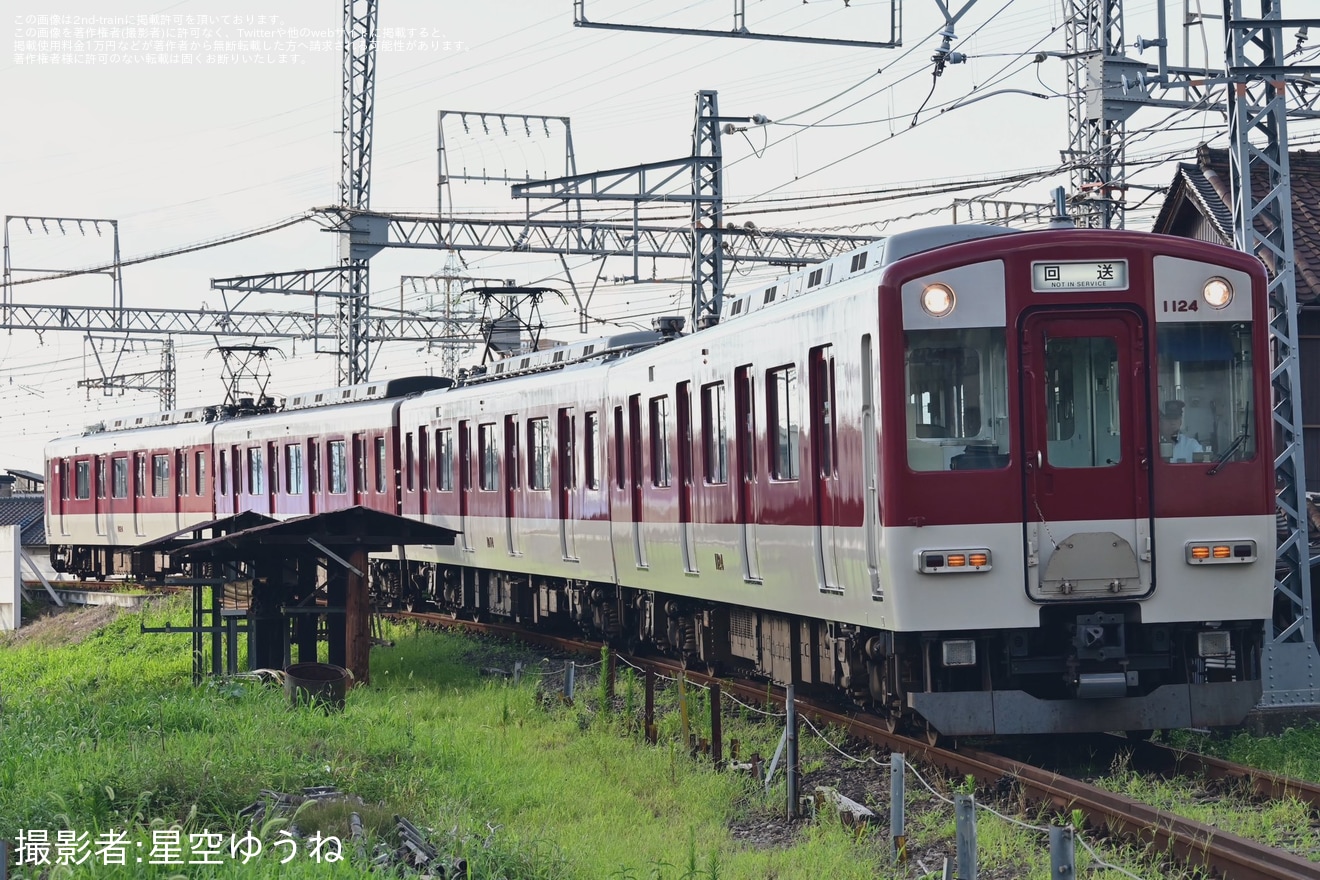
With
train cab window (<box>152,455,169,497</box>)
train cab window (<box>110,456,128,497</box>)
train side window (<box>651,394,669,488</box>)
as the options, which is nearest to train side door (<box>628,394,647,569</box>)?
train side window (<box>651,394,669,488</box>)

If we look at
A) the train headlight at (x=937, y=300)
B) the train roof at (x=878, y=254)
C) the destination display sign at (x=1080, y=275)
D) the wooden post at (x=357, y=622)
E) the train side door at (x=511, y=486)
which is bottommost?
the wooden post at (x=357, y=622)

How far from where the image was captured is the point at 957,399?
9.93 m

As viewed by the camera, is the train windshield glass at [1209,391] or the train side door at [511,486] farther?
the train side door at [511,486]

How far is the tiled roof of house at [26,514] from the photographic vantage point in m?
43.6

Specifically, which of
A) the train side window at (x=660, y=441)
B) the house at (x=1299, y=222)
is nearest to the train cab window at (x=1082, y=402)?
the train side window at (x=660, y=441)

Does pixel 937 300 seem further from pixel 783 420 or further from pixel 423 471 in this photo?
pixel 423 471

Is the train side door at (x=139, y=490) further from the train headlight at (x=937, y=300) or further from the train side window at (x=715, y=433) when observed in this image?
the train headlight at (x=937, y=300)

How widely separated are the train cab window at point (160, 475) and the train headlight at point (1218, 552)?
1030 inches

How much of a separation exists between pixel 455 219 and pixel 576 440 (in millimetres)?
14131

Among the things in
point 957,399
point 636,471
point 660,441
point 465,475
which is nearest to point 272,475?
point 465,475

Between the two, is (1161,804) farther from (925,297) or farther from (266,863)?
(266,863)

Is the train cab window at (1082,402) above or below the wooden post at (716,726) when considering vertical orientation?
above

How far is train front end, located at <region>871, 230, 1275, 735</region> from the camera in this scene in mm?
9805

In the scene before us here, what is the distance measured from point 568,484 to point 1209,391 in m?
9.13
